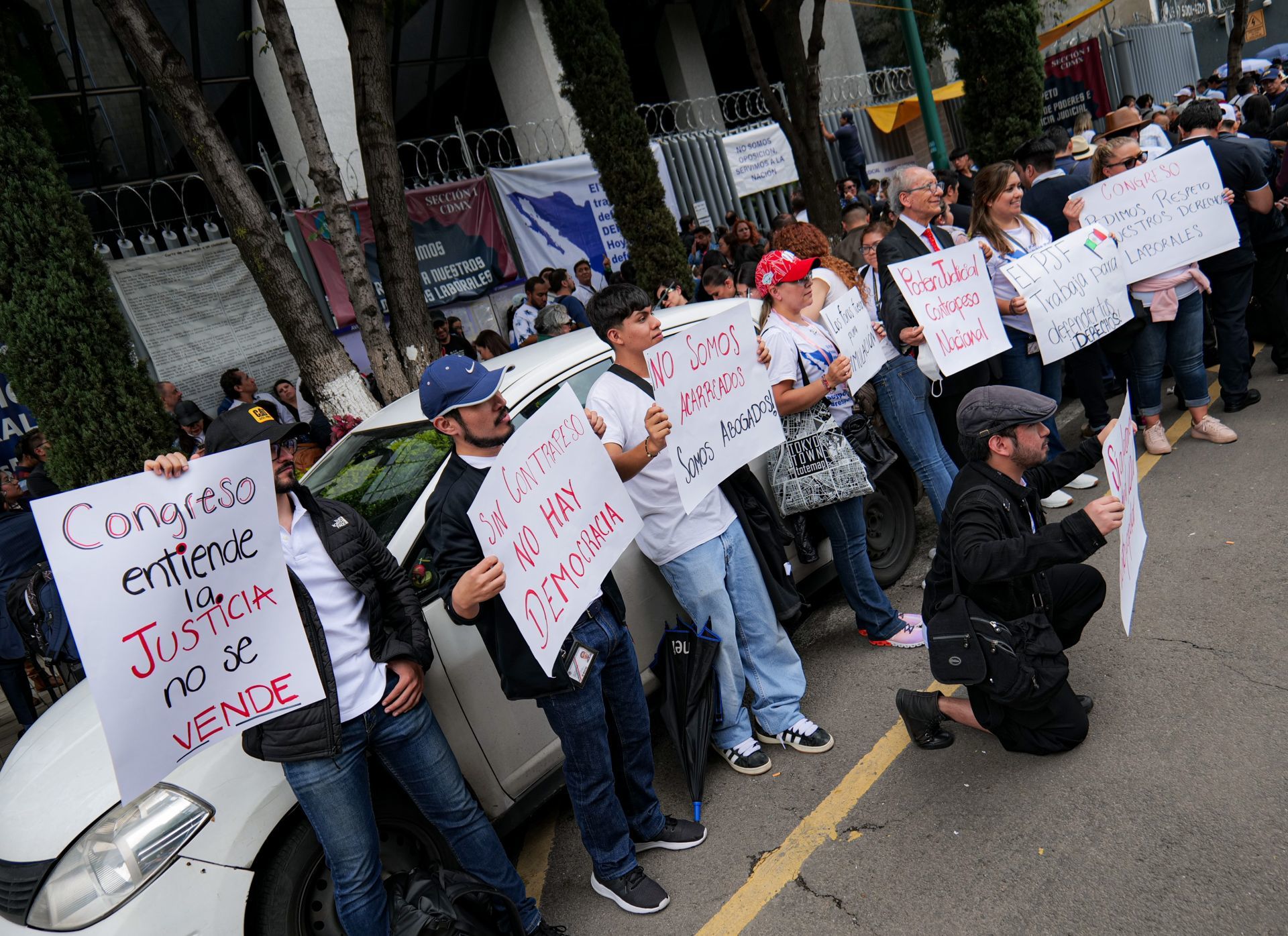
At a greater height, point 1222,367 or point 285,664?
point 285,664

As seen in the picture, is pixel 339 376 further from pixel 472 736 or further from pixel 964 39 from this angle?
pixel 964 39

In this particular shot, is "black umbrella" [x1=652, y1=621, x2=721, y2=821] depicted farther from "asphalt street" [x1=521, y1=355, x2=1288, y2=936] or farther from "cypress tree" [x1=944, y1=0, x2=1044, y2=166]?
"cypress tree" [x1=944, y1=0, x2=1044, y2=166]

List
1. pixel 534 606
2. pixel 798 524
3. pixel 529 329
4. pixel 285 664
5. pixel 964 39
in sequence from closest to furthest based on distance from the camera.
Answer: pixel 285 664 < pixel 534 606 < pixel 798 524 < pixel 529 329 < pixel 964 39

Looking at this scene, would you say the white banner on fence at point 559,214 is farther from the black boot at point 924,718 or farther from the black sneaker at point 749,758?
the black boot at point 924,718

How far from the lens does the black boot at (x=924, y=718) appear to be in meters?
3.52

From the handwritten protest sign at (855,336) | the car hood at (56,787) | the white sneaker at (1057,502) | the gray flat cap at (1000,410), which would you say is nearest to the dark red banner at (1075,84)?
the white sneaker at (1057,502)

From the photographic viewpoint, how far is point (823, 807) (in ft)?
11.3

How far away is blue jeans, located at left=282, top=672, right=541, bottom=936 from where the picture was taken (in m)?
2.68

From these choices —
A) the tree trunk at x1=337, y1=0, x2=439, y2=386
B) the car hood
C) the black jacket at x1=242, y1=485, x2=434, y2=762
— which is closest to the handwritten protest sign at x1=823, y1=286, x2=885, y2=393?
the black jacket at x1=242, y1=485, x2=434, y2=762

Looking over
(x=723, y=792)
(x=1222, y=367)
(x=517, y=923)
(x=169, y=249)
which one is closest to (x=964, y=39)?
(x=1222, y=367)

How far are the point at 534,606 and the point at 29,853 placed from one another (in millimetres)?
1584

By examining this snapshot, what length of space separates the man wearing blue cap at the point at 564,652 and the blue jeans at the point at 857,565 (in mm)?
1332

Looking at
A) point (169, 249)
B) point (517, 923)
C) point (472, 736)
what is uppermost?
point (169, 249)

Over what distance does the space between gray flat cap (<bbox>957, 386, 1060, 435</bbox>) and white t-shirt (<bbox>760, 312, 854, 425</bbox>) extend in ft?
3.23
